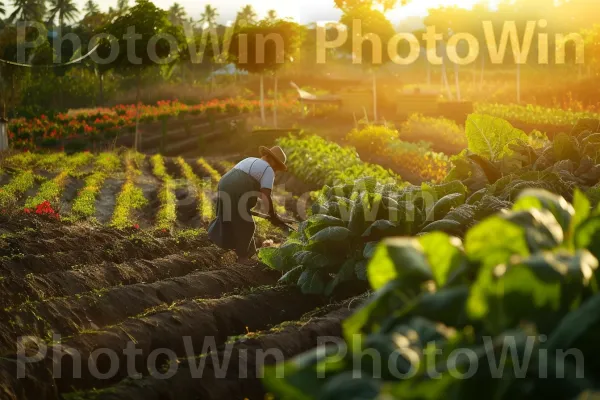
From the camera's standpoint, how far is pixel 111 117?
2953 centimetres

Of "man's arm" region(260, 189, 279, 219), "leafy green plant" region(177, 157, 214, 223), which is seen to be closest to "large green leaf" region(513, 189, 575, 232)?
"man's arm" region(260, 189, 279, 219)

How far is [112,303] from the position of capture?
21.0 feet

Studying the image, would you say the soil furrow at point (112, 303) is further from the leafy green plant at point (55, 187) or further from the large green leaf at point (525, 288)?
the leafy green plant at point (55, 187)

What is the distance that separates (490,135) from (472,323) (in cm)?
543

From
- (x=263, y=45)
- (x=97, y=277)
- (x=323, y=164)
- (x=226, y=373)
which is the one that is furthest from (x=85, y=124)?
(x=226, y=373)

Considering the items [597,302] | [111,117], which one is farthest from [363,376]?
[111,117]

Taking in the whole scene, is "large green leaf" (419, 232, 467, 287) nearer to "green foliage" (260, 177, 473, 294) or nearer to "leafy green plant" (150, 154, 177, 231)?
"green foliage" (260, 177, 473, 294)

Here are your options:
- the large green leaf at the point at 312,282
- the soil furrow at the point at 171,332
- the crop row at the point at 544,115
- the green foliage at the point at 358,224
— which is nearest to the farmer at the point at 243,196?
the green foliage at the point at 358,224

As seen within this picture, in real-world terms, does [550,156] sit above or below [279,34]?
below

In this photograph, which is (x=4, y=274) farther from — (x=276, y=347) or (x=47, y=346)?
(x=276, y=347)

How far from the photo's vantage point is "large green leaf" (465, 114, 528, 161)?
7207mm

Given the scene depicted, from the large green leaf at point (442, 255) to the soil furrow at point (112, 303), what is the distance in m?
3.96

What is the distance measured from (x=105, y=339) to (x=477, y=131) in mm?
3826

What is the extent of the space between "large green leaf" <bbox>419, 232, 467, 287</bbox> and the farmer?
7.23 m
